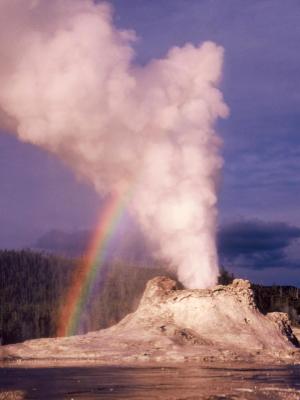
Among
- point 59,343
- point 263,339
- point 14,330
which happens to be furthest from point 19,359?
point 14,330

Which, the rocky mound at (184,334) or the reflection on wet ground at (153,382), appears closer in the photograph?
the reflection on wet ground at (153,382)

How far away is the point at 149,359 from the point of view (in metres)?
84.2

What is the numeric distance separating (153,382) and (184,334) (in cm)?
3677

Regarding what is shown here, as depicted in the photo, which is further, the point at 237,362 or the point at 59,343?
the point at 59,343

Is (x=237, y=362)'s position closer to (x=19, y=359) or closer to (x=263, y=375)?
(x=263, y=375)

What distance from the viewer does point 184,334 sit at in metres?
94.8

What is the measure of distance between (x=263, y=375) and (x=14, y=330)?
132 m

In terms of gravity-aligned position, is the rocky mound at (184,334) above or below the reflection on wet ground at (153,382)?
above

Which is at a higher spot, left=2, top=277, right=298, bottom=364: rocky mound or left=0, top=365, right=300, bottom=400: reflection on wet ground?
left=2, top=277, right=298, bottom=364: rocky mound

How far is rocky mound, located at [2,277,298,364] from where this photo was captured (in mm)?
87000

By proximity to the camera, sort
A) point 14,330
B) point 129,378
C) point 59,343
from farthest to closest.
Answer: point 14,330 → point 59,343 → point 129,378

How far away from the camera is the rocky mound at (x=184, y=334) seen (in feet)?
285

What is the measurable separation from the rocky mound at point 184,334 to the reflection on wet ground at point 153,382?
1076cm

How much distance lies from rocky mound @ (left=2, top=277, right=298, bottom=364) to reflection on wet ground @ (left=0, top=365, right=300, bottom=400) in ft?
35.3
